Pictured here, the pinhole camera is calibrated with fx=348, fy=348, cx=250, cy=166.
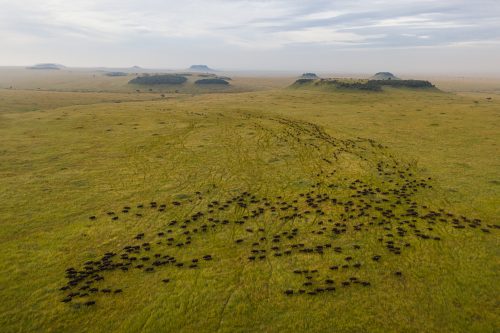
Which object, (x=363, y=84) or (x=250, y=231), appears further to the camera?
(x=363, y=84)

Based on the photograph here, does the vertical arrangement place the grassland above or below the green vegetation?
below

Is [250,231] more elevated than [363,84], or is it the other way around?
[363,84]

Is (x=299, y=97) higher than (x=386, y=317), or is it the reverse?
(x=299, y=97)

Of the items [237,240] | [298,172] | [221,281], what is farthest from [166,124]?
[221,281]

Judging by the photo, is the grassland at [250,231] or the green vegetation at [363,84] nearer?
the grassland at [250,231]

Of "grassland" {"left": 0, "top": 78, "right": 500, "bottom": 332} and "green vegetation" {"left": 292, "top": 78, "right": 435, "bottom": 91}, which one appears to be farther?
"green vegetation" {"left": 292, "top": 78, "right": 435, "bottom": 91}

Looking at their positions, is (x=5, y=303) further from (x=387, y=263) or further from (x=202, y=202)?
(x=387, y=263)

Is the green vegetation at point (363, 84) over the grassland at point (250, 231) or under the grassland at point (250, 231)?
over

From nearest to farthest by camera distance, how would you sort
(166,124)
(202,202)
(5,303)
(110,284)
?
1. (5,303)
2. (110,284)
3. (202,202)
4. (166,124)
